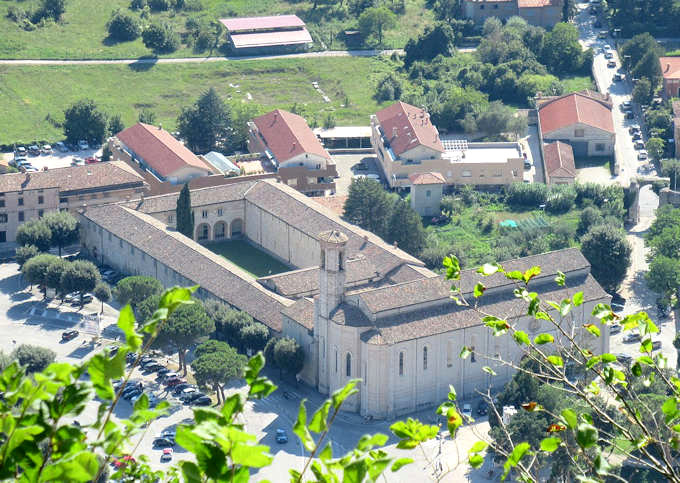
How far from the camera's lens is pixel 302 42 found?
155125 millimetres

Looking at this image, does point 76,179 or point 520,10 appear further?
point 520,10

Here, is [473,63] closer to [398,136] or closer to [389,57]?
[389,57]

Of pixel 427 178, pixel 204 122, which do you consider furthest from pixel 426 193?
pixel 204 122

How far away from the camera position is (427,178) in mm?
112250

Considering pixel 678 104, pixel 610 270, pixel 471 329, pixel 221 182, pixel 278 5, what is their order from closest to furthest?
pixel 471 329, pixel 610 270, pixel 221 182, pixel 678 104, pixel 278 5

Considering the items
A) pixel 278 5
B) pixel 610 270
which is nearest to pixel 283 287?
pixel 610 270

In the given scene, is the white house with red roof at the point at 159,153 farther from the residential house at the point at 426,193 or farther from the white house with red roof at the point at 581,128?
the white house with red roof at the point at 581,128

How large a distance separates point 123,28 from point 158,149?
4340 centimetres

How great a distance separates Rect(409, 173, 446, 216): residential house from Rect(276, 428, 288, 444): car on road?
36.0 meters

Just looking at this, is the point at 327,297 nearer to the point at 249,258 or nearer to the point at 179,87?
the point at 249,258

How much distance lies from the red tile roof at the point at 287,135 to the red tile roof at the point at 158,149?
24.4ft

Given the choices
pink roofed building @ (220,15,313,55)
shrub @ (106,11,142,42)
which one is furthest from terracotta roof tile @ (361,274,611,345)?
shrub @ (106,11,142,42)

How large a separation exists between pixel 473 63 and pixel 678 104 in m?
23.9

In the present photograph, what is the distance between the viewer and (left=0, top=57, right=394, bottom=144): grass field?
455 feet
